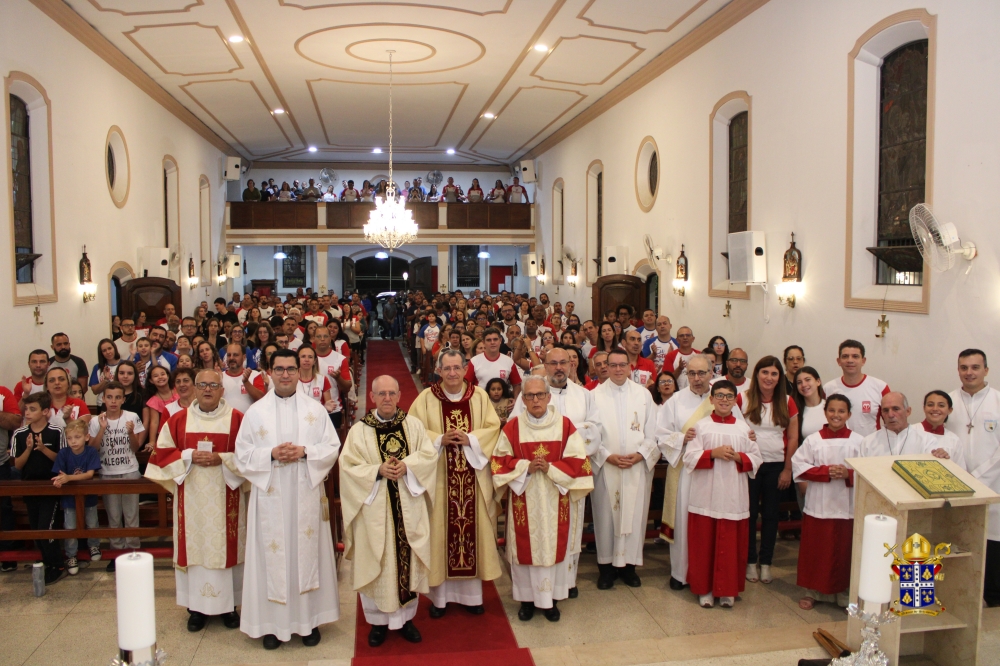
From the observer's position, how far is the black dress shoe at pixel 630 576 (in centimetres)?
573

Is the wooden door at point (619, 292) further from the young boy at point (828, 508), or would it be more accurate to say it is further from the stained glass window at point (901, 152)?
the young boy at point (828, 508)

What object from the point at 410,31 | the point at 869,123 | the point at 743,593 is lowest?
the point at 743,593

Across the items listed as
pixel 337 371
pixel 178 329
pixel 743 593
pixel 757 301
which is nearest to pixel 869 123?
pixel 757 301

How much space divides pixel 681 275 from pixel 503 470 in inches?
318

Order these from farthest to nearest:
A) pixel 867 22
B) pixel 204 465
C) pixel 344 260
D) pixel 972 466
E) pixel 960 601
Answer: pixel 344 260 < pixel 867 22 < pixel 972 466 < pixel 204 465 < pixel 960 601

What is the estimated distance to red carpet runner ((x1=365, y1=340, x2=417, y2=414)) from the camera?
13524 millimetres

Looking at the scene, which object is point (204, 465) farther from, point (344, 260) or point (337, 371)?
point (344, 260)

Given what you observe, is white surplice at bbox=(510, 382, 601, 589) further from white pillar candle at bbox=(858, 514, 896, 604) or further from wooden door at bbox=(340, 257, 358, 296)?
wooden door at bbox=(340, 257, 358, 296)

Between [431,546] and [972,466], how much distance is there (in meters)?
3.58

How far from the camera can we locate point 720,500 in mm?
5297

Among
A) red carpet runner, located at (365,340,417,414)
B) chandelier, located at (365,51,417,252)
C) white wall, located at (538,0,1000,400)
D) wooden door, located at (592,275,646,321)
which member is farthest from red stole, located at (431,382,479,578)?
chandelier, located at (365,51,417,252)

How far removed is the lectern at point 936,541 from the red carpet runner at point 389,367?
839 cm

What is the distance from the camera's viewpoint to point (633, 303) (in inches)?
577

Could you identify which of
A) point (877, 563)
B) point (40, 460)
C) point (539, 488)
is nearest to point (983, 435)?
point (539, 488)
